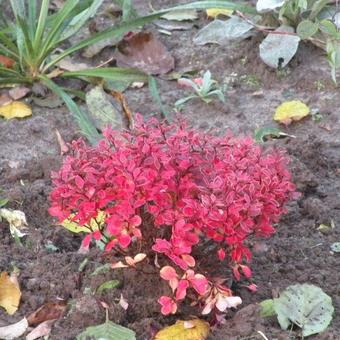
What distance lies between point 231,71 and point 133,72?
588 millimetres

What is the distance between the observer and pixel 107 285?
2332 millimetres

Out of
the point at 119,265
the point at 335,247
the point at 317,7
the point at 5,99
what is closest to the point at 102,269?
the point at 119,265

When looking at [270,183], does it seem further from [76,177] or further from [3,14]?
[3,14]

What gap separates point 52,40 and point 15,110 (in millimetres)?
405

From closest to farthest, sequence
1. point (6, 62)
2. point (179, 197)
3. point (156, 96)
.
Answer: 1. point (179, 197)
2. point (156, 96)
3. point (6, 62)

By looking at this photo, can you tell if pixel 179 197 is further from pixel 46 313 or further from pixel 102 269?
pixel 46 313

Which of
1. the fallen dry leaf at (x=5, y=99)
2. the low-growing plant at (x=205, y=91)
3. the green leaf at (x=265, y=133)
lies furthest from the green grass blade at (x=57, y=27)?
the green leaf at (x=265, y=133)

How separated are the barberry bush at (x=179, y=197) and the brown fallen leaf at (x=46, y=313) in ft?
0.96

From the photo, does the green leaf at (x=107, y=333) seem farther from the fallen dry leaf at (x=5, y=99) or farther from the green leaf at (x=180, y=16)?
the green leaf at (x=180, y=16)

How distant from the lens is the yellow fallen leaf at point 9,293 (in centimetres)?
242

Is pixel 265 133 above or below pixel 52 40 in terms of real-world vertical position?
below

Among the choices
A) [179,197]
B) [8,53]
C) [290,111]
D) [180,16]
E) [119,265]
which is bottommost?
[180,16]

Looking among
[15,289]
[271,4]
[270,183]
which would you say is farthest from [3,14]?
[270,183]

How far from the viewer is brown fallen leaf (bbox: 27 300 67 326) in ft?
7.75
